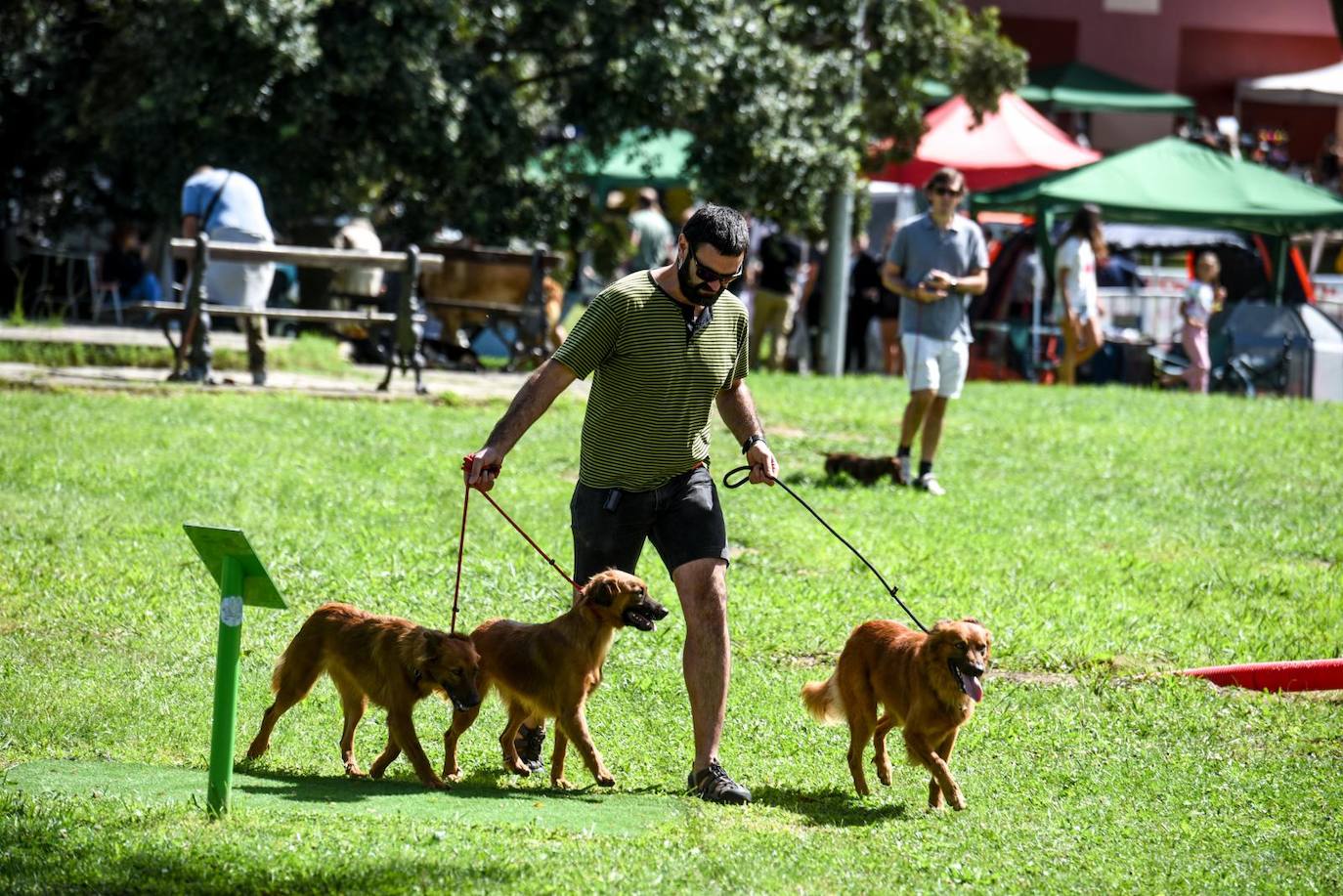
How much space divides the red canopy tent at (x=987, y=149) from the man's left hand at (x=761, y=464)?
18.0m

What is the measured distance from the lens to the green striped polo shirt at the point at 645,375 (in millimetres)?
6242

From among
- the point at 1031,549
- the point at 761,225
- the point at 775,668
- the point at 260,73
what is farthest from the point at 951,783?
the point at 761,225

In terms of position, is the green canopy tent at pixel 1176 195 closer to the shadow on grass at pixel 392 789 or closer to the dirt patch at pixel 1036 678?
the dirt patch at pixel 1036 678

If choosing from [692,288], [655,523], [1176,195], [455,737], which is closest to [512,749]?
[455,737]

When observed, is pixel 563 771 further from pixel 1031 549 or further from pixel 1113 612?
pixel 1031 549

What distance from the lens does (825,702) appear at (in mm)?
6914

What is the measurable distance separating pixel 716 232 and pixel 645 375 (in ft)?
1.93

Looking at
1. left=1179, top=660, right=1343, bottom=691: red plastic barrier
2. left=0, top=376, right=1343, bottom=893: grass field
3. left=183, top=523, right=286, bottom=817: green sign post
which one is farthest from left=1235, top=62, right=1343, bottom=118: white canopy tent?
left=183, top=523, right=286, bottom=817: green sign post

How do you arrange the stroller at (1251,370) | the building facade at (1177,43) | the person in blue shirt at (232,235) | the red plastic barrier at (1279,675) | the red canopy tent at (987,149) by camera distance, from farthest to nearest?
the building facade at (1177,43) → the red canopy tent at (987,149) → the stroller at (1251,370) → the person in blue shirt at (232,235) → the red plastic barrier at (1279,675)

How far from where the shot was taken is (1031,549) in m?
11.1

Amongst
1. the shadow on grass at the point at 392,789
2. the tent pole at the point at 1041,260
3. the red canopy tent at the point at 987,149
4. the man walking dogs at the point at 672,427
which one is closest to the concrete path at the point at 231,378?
the tent pole at the point at 1041,260

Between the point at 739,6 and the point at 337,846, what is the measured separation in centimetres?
1611

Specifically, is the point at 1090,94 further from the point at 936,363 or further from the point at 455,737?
the point at 455,737

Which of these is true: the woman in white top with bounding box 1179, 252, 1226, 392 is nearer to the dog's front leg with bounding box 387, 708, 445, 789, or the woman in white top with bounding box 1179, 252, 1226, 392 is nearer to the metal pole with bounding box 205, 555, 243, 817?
the dog's front leg with bounding box 387, 708, 445, 789
